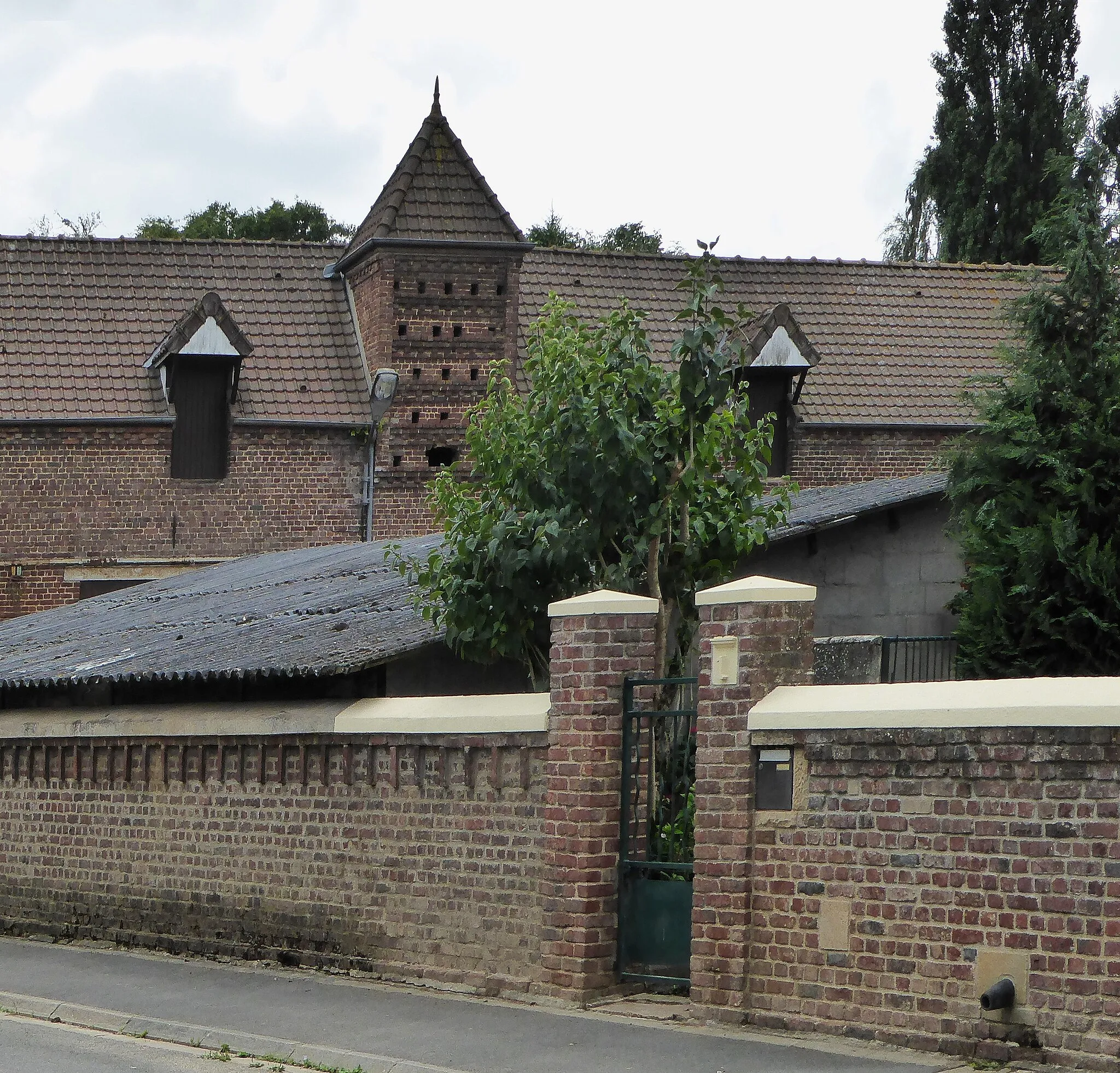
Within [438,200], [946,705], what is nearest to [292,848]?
[946,705]

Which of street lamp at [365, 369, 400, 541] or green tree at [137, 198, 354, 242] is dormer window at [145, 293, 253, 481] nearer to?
street lamp at [365, 369, 400, 541]

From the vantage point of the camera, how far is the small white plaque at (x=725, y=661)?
408 inches

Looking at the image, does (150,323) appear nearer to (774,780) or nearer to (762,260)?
(762,260)

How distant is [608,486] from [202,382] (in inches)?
709

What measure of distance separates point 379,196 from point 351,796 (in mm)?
18686

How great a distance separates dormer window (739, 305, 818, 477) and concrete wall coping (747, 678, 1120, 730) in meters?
19.5

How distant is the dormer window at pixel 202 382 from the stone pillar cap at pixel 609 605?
1817cm

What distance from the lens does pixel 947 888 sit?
9297 mm

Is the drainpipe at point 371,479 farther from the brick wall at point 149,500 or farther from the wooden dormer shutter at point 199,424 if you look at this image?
the wooden dormer shutter at point 199,424

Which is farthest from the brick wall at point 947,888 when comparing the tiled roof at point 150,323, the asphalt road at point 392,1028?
the tiled roof at point 150,323

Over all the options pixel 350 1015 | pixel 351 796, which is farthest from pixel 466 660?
pixel 350 1015

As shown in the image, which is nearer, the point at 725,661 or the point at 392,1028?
the point at 725,661

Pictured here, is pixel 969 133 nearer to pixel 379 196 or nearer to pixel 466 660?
pixel 379 196

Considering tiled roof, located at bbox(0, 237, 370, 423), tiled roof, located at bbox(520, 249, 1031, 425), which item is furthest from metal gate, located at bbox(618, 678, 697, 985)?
tiled roof, located at bbox(520, 249, 1031, 425)
